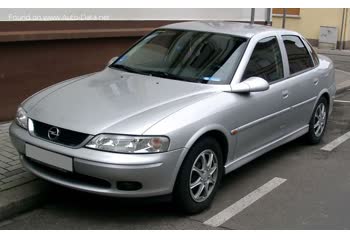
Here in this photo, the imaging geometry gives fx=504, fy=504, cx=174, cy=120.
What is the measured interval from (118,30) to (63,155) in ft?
14.8

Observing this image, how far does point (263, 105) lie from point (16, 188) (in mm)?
2400

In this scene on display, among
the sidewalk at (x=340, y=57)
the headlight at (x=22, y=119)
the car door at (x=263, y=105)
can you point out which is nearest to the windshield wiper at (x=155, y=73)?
the car door at (x=263, y=105)

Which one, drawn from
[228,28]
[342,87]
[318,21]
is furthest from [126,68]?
[318,21]

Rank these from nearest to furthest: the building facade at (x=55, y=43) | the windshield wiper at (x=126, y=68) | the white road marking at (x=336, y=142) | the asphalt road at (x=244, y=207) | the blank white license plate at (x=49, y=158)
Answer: the blank white license plate at (x=49, y=158), the asphalt road at (x=244, y=207), the windshield wiper at (x=126, y=68), the white road marking at (x=336, y=142), the building facade at (x=55, y=43)

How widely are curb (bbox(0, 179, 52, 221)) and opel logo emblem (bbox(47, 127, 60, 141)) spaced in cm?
65

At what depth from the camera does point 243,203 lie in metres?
4.50

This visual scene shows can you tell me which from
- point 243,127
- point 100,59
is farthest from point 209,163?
point 100,59

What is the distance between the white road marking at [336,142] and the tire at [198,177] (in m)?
2.40

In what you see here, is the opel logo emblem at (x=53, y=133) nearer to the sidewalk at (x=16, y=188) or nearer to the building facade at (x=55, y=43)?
the sidewalk at (x=16, y=188)

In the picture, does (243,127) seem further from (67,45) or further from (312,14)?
(312,14)

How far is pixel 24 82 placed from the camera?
22.2 feet

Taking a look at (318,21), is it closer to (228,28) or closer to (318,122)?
(318,122)

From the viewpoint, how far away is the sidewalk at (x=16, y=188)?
411cm

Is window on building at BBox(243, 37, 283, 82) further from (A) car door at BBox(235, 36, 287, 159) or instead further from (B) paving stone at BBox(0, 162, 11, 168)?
(B) paving stone at BBox(0, 162, 11, 168)
